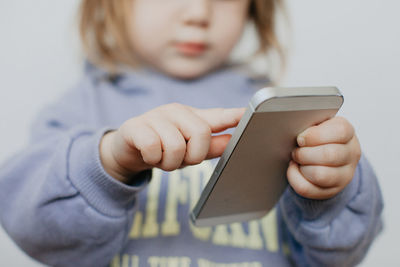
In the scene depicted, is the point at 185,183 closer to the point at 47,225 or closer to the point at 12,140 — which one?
the point at 47,225

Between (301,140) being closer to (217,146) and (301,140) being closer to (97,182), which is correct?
(217,146)

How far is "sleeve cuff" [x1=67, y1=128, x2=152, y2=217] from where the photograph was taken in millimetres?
338

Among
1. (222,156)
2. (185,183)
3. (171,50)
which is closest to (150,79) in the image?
(171,50)

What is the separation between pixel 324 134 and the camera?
297 mm

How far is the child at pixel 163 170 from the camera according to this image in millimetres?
299

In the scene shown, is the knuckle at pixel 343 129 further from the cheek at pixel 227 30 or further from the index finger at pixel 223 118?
the cheek at pixel 227 30

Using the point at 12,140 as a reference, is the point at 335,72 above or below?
above

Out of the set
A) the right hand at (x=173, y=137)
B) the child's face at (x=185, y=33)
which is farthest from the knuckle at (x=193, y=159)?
the child's face at (x=185, y=33)

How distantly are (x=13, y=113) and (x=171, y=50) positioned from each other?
0.94ft

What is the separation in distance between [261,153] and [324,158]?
0.15ft

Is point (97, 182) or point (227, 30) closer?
point (97, 182)

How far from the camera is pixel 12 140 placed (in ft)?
2.06

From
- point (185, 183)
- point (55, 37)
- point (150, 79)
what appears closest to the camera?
point (185, 183)

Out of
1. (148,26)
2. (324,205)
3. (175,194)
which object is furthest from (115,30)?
(324,205)
